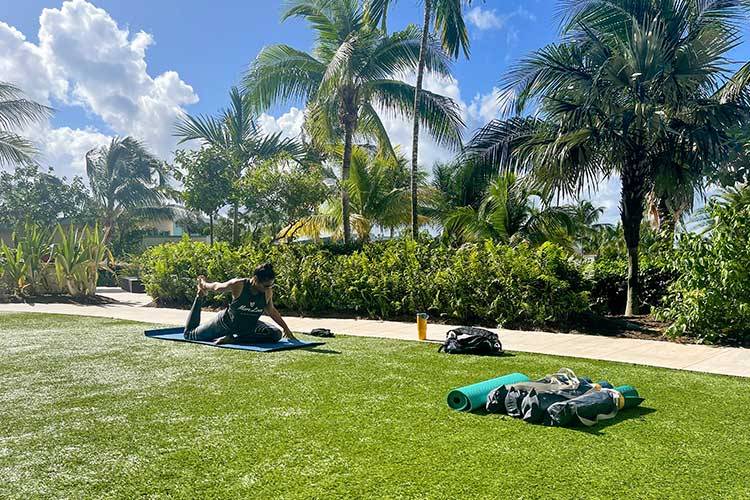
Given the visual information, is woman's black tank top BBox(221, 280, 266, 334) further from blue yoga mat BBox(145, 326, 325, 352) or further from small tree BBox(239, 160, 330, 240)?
small tree BBox(239, 160, 330, 240)

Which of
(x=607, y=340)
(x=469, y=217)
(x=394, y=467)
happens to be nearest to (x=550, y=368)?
(x=607, y=340)

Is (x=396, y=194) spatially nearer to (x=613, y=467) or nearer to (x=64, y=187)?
(x=613, y=467)

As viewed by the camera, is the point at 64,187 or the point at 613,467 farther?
the point at 64,187

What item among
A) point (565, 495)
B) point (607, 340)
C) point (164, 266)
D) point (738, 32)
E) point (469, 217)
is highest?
point (738, 32)

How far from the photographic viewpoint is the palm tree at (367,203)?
64.5 ft

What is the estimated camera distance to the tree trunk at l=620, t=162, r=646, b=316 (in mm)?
11469

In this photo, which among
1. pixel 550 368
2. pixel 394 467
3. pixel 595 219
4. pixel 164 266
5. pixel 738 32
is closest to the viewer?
pixel 394 467

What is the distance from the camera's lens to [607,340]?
942cm

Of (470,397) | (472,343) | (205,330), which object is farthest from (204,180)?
(470,397)

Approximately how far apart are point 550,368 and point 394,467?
392cm

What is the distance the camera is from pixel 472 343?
806 centimetres

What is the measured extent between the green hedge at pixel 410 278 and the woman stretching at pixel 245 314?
13.3ft

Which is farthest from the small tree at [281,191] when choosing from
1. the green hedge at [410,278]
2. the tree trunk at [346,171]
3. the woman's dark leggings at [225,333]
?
the woman's dark leggings at [225,333]

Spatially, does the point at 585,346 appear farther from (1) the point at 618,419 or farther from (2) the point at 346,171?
(2) the point at 346,171
